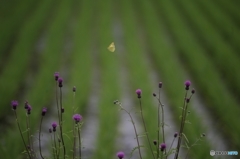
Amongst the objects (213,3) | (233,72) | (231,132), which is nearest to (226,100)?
(231,132)

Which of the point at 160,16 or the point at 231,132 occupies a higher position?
the point at 160,16

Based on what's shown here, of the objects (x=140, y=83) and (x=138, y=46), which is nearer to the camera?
(x=140, y=83)

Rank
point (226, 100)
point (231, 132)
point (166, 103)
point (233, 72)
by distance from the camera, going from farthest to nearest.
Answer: point (233, 72) < point (166, 103) < point (226, 100) < point (231, 132)

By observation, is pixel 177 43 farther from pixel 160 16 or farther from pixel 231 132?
pixel 231 132

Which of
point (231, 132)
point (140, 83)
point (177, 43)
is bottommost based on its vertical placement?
point (231, 132)

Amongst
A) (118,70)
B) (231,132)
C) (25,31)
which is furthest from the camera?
(25,31)

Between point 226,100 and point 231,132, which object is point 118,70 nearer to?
point 226,100
